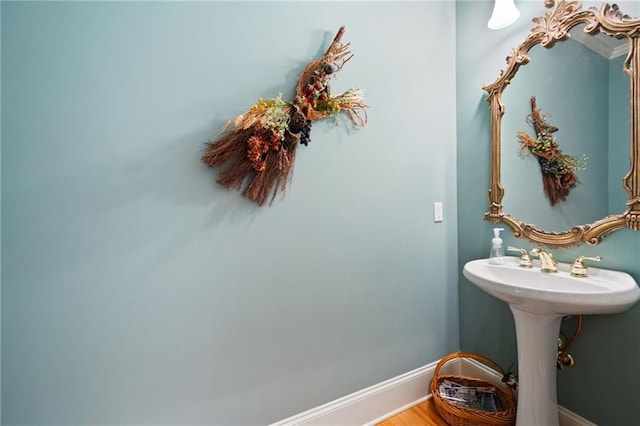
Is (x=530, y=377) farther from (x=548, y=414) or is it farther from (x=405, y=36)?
(x=405, y=36)

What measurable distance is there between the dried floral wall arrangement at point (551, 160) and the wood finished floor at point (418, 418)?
4.20ft

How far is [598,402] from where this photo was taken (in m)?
1.16

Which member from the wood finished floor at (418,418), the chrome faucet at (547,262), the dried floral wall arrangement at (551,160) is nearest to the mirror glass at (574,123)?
the dried floral wall arrangement at (551,160)

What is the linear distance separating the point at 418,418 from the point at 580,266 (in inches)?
44.0

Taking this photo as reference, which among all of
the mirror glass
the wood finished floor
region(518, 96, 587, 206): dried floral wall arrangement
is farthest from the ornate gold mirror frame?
the wood finished floor

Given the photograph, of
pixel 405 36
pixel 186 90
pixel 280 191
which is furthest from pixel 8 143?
pixel 405 36

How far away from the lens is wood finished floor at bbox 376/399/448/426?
143 centimetres

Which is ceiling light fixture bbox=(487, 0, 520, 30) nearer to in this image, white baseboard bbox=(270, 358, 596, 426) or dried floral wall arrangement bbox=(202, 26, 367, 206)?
dried floral wall arrangement bbox=(202, 26, 367, 206)

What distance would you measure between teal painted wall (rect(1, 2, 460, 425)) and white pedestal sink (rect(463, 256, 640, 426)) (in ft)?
1.66

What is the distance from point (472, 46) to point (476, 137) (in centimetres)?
55

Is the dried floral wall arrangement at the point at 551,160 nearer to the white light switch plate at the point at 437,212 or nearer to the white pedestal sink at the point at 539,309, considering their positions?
the white pedestal sink at the point at 539,309

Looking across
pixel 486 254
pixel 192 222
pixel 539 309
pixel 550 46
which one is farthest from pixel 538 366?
pixel 192 222

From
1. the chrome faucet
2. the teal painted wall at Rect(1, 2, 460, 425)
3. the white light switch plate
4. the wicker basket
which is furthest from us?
the white light switch plate

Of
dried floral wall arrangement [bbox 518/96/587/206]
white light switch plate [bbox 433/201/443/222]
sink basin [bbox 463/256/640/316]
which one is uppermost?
dried floral wall arrangement [bbox 518/96/587/206]
